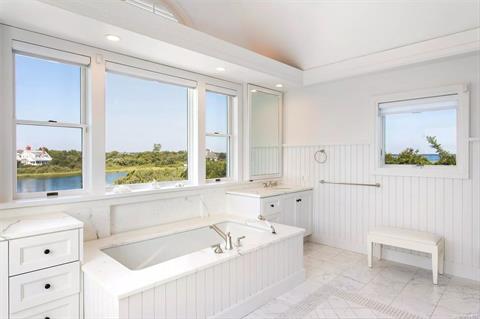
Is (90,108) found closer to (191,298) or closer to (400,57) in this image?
(191,298)

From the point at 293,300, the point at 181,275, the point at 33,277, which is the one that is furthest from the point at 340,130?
the point at 33,277

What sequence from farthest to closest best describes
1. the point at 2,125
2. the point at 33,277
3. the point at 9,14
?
the point at 2,125 < the point at 9,14 < the point at 33,277

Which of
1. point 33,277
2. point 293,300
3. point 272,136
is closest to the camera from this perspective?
point 33,277

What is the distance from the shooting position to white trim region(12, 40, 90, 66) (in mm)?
2317

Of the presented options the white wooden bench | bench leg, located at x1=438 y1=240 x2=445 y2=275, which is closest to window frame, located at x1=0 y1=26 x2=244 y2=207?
the white wooden bench

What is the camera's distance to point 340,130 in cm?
406

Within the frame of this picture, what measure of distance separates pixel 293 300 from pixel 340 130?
2.43 meters

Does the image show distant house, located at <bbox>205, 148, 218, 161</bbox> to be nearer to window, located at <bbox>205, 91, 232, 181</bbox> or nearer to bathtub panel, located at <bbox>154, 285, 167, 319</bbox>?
window, located at <bbox>205, 91, 232, 181</bbox>

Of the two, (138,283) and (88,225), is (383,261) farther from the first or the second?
(88,225)

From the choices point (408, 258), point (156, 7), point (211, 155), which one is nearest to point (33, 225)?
point (211, 155)

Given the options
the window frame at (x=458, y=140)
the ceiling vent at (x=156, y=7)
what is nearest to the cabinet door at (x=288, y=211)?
the window frame at (x=458, y=140)

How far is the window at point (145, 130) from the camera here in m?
2.99

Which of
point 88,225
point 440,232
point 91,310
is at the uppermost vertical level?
point 88,225

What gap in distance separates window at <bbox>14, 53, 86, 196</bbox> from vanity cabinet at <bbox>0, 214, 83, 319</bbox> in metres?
0.49
